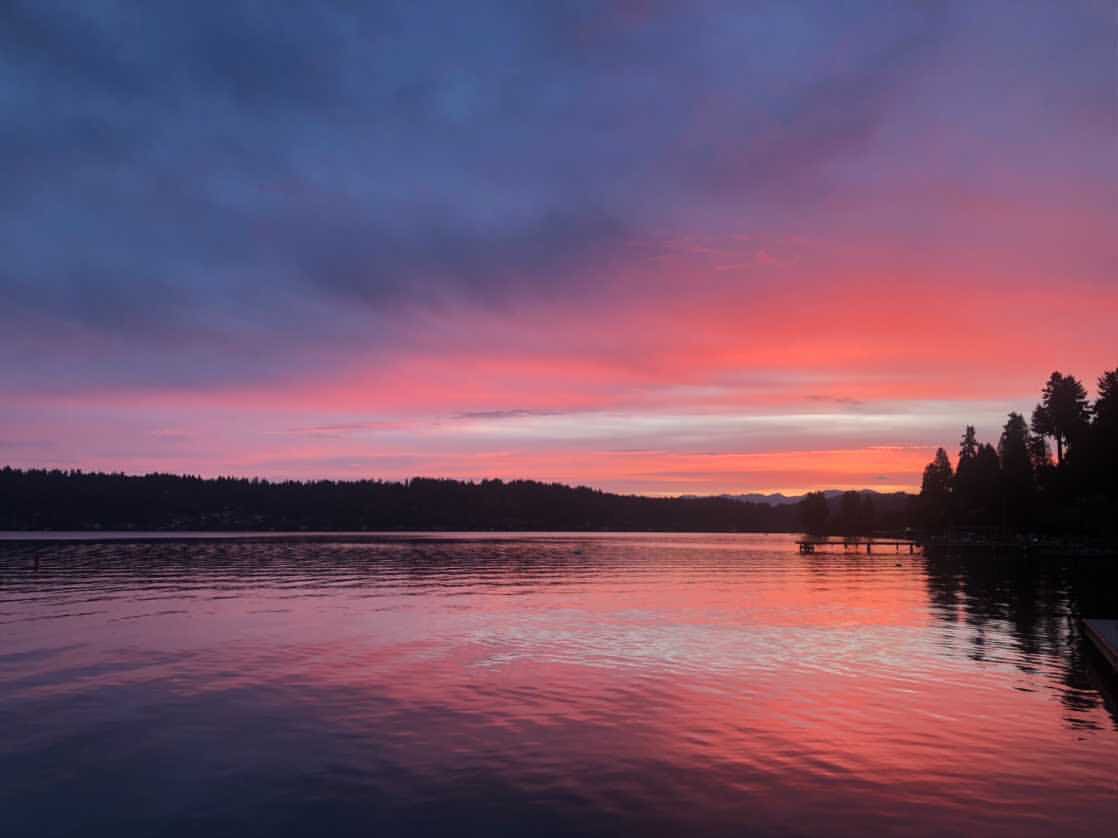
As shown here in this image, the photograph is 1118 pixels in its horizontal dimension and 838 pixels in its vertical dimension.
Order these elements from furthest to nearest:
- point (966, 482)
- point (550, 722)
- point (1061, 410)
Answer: point (966, 482), point (1061, 410), point (550, 722)

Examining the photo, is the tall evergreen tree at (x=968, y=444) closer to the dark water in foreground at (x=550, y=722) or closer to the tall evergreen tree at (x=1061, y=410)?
the tall evergreen tree at (x=1061, y=410)

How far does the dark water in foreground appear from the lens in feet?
60.2

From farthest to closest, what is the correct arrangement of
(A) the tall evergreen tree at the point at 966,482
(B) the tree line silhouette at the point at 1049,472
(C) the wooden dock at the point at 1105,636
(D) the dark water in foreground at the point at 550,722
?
(A) the tall evergreen tree at the point at 966,482, (B) the tree line silhouette at the point at 1049,472, (C) the wooden dock at the point at 1105,636, (D) the dark water in foreground at the point at 550,722

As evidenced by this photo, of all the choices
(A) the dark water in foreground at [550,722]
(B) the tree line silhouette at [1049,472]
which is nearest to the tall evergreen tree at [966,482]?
(B) the tree line silhouette at [1049,472]

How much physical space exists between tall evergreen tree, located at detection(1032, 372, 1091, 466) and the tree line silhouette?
160 millimetres

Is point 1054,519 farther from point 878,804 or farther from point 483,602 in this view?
point 878,804

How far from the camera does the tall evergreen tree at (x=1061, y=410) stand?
148m

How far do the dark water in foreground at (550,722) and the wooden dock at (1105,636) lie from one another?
112 centimetres

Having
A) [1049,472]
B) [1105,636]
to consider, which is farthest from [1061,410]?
[1105,636]

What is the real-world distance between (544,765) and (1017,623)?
42745 mm

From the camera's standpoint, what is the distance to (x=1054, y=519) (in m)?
151

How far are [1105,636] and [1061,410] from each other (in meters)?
129

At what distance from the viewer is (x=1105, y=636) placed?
3922 centimetres

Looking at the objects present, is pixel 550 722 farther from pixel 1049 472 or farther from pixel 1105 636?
pixel 1049 472
